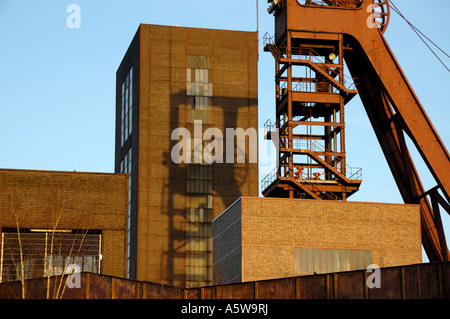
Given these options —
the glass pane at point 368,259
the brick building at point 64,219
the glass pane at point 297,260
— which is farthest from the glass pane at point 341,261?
the brick building at point 64,219

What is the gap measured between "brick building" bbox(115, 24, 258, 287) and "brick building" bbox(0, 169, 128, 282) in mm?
43444

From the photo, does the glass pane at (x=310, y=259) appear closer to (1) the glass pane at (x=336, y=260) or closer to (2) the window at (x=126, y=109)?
(1) the glass pane at (x=336, y=260)

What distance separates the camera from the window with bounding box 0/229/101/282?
193ft

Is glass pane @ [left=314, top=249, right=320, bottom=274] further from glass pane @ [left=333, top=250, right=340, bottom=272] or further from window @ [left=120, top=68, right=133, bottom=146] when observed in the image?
window @ [left=120, top=68, right=133, bottom=146]

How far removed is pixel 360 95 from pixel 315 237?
43.2ft

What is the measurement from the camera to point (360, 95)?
7269cm

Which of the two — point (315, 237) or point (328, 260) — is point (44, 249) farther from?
point (328, 260)

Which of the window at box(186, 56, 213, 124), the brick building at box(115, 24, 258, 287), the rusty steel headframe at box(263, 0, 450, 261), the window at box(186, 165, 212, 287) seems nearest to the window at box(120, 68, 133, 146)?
the brick building at box(115, 24, 258, 287)

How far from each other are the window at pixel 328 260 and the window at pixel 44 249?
1360 centimetres

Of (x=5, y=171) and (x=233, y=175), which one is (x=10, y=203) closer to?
(x=5, y=171)

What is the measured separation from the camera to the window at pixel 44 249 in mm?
58938

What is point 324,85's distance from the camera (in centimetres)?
7062
